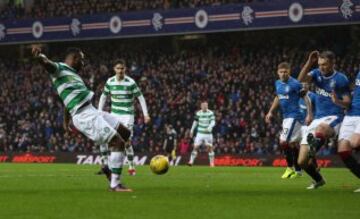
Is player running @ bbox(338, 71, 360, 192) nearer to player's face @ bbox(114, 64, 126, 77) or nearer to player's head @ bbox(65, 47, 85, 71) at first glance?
player's head @ bbox(65, 47, 85, 71)

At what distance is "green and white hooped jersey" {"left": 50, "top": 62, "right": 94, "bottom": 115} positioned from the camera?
1247cm

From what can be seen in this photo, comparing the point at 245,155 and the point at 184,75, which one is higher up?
the point at 184,75

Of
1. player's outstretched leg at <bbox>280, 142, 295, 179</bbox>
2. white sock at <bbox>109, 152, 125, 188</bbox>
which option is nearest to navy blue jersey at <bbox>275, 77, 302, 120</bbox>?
player's outstretched leg at <bbox>280, 142, 295, 179</bbox>

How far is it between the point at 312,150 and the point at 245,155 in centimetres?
1728

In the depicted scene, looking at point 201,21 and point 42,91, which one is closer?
point 201,21

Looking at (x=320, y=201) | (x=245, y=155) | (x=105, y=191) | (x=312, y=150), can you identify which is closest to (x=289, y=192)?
(x=312, y=150)

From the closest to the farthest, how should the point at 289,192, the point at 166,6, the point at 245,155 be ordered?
the point at 289,192 → the point at 245,155 → the point at 166,6

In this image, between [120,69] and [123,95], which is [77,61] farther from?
[123,95]

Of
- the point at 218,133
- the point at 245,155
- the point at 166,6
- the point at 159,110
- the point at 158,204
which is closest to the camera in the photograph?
the point at 158,204

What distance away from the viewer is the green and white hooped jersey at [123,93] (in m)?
18.2

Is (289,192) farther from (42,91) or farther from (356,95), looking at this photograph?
(42,91)

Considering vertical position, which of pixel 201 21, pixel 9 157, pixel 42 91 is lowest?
pixel 9 157

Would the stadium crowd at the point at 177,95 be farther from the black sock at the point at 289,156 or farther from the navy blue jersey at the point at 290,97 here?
the navy blue jersey at the point at 290,97

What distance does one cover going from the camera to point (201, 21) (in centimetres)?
3888
